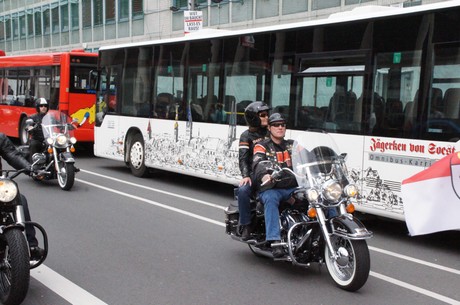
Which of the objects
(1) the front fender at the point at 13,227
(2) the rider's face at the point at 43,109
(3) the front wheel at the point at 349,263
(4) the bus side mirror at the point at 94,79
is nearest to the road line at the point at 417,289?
(3) the front wheel at the point at 349,263

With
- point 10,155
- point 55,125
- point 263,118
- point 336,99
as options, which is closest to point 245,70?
point 336,99

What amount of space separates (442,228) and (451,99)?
1.51 m

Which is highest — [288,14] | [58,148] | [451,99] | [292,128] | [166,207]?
[288,14]

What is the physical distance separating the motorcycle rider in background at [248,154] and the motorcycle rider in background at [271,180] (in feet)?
0.52

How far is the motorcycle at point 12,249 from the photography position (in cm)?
423

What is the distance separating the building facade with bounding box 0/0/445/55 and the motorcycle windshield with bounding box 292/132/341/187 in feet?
45.0

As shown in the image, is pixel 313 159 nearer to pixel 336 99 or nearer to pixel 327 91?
pixel 336 99

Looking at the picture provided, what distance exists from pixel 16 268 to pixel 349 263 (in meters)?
2.80

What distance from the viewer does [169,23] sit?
2966cm

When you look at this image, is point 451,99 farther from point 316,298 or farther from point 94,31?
point 94,31

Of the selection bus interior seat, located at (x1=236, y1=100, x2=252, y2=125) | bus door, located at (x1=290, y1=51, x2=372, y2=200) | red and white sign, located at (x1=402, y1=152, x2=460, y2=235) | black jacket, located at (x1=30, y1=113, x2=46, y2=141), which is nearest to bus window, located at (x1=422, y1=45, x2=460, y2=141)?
red and white sign, located at (x1=402, y1=152, x2=460, y2=235)

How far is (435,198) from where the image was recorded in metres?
6.32

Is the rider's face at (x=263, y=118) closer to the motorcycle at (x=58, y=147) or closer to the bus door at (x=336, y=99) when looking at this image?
the bus door at (x=336, y=99)

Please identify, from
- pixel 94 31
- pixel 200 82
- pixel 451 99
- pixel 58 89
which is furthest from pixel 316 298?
pixel 94 31
